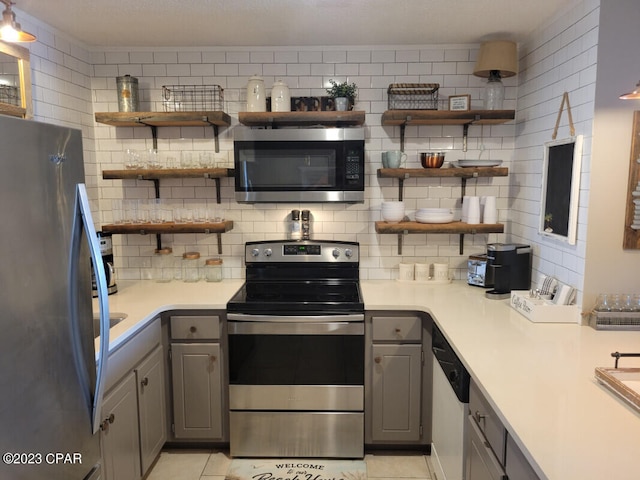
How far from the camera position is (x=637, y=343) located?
6.15ft

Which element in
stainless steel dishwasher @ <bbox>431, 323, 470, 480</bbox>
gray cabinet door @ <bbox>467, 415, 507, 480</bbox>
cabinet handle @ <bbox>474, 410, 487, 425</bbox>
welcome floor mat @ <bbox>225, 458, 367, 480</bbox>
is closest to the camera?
gray cabinet door @ <bbox>467, 415, 507, 480</bbox>

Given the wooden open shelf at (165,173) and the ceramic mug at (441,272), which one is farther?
the ceramic mug at (441,272)

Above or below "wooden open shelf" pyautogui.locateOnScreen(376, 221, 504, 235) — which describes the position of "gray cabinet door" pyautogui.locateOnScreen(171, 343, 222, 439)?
below

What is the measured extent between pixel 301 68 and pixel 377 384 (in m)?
1.98

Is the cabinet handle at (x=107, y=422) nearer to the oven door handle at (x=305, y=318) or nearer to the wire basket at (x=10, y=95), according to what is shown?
the oven door handle at (x=305, y=318)

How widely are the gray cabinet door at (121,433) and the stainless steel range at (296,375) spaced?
53 centimetres

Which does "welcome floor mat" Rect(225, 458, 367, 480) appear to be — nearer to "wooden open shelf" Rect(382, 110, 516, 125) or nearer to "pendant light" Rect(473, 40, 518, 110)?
"wooden open shelf" Rect(382, 110, 516, 125)

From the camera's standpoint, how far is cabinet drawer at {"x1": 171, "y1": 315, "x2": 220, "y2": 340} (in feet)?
8.32

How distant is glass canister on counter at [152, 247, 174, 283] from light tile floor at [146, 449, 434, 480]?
3.51ft

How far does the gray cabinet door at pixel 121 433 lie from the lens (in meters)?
1.91

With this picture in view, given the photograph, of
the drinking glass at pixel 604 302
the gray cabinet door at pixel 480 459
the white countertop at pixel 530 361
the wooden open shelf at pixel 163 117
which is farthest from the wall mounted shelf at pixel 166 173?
the drinking glass at pixel 604 302

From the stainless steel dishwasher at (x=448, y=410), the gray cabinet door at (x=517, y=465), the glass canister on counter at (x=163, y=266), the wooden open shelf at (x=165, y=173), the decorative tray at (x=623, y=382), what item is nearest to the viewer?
the gray cabinet door at (x=517, y=465)

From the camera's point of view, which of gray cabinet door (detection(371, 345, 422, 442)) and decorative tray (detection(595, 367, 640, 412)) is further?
gray cabinet door (detection(371, 345, 422, 442))

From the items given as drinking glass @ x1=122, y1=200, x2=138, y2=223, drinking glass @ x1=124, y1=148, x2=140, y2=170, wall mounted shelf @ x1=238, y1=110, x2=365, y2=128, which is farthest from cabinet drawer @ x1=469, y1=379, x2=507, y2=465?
drinking glass @ x1=124, y1=148, x2=140, y2=170
